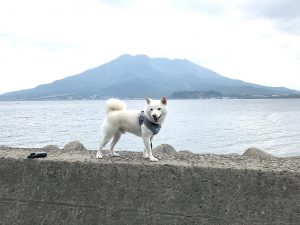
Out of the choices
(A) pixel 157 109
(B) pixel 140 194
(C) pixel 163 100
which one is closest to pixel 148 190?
(B) pixel 140 194

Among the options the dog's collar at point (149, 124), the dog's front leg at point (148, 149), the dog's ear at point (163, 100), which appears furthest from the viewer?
the dog's front leg at point (148, 149)

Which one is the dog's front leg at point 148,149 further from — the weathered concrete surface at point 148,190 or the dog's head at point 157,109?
the dog's head at point 157,109

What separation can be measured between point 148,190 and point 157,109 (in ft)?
4.03

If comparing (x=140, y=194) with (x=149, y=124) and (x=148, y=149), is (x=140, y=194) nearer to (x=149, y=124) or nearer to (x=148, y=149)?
(x=148, y=149)

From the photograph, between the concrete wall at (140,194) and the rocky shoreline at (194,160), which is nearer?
the concrete wall at (140,194)

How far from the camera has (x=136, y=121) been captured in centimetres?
669

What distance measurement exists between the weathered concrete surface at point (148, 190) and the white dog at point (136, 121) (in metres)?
0.39

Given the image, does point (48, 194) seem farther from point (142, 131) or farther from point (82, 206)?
point (142, 131)

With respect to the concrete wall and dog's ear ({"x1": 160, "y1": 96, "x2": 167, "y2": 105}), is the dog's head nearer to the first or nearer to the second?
dog's ear ({"x1": 160, "y1": 96, "x2": 167, "y2": 105})

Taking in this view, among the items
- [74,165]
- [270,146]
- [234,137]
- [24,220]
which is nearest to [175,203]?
[74,165]

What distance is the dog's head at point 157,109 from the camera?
6318 mm

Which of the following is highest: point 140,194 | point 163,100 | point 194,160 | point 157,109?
point 163,100

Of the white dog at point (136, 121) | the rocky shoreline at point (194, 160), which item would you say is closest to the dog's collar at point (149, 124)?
the white dog at point (136, 121)

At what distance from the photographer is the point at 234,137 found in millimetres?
37656
